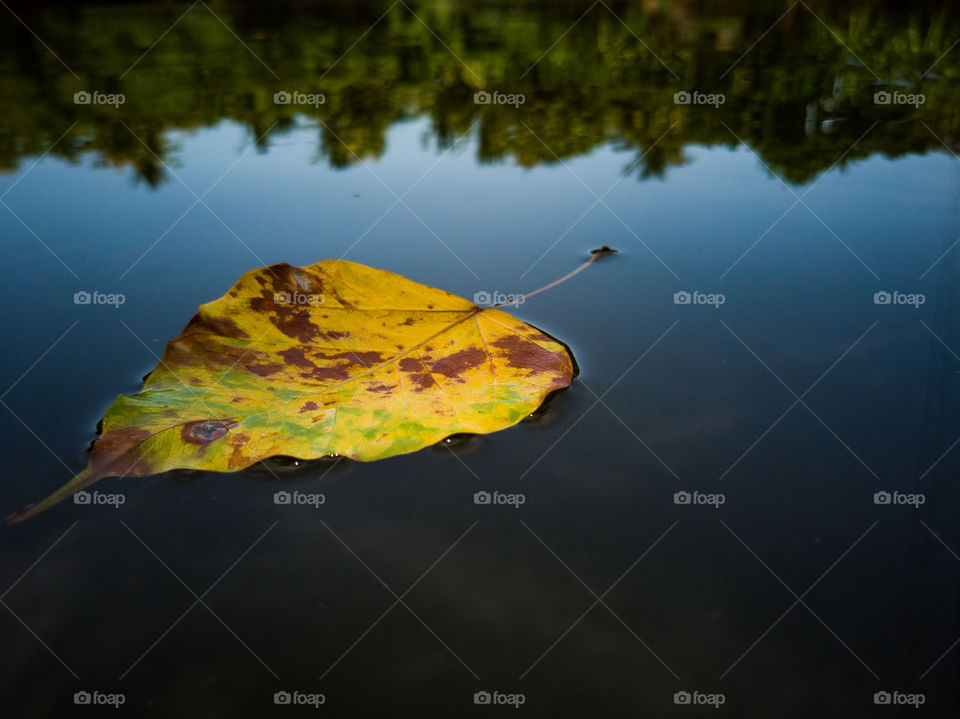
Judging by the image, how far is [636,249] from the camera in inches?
52.1

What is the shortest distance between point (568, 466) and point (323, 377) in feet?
1.11

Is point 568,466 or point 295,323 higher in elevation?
point 295,323

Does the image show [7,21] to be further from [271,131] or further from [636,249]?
[636,249]

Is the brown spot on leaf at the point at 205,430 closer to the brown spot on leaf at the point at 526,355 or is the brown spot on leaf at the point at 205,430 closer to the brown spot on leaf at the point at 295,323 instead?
the brown spot on leaf at the point at 295,323

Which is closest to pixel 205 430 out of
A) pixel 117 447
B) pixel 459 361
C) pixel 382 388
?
pixel 117 447

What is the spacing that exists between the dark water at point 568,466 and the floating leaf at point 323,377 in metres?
0.03

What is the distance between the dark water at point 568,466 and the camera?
0.62m

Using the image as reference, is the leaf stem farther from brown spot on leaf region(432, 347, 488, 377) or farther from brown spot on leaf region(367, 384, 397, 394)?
brown spot on leaf region(367, 384, 397, 394)

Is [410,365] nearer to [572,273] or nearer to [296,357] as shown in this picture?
[296,357]

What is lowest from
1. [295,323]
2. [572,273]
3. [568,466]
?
[568,466]

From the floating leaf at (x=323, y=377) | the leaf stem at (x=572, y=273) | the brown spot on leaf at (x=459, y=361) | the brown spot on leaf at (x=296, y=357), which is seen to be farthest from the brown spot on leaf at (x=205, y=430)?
the leaf stem at (x=572, y=273)

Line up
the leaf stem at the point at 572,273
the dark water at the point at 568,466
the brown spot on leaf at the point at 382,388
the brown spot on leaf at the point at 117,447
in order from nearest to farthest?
the dark water at the point at 568,466
the brown spot on leaf at the point at 117,447
the brown spot on leaf at the point at 382,388
the leaf stem at the point at 572,273

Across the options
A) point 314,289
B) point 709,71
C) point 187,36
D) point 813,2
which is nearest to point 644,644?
point 314,289

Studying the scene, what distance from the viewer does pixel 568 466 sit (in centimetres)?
82
